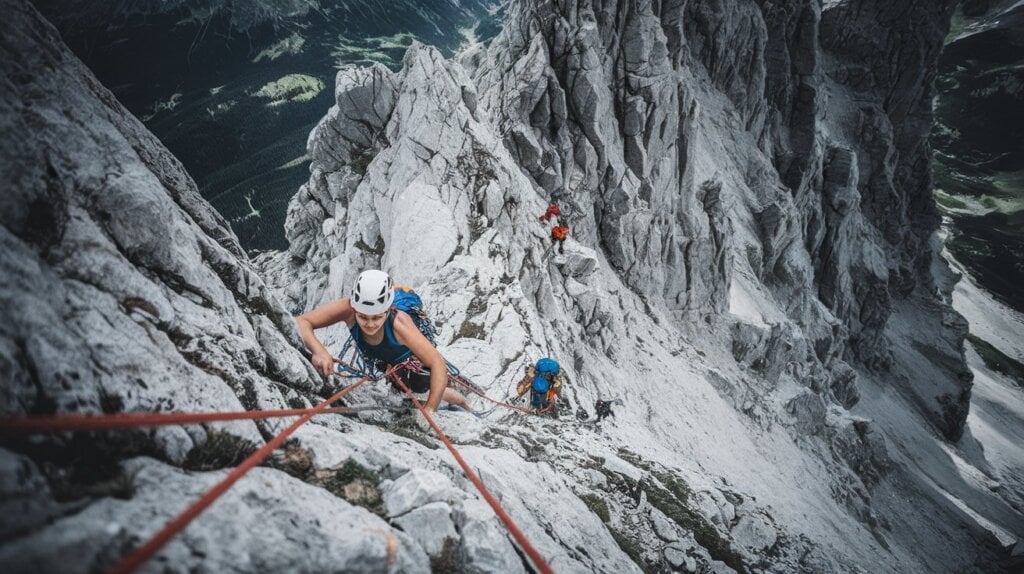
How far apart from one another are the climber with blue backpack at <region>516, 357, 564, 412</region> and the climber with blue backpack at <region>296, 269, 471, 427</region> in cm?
448

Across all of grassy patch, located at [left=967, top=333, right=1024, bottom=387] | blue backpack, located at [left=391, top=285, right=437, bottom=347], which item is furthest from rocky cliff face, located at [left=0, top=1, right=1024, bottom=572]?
grassy patch, located at [left=967, top=333, right=1024, bottom=387]

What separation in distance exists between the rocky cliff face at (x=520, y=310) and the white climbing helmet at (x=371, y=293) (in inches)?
51.5

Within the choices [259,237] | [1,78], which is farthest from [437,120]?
[259,237]

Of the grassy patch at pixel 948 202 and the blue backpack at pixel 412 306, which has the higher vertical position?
the blue backpack at pixel 412 306

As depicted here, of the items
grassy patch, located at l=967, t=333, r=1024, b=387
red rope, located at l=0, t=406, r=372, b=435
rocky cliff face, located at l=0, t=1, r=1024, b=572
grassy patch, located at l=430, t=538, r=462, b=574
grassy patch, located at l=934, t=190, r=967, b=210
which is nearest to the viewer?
red rope, located at l=0, t=406, r=372, b=435

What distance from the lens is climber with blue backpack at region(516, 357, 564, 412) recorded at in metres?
11.3

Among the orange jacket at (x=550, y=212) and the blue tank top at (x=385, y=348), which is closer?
the blue tank top at (x=385, y=348)

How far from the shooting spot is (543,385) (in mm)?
11398

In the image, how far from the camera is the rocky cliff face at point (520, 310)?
3367 mm

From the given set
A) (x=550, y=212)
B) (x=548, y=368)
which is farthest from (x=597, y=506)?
(x=550, y=212)

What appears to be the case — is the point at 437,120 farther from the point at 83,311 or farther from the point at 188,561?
the point at 188,561

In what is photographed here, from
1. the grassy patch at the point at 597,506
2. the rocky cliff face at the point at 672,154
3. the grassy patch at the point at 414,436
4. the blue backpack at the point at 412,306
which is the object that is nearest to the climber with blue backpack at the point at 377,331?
the grassy patch at the point at 414,436

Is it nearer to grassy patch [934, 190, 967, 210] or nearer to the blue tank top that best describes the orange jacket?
the blue tank top

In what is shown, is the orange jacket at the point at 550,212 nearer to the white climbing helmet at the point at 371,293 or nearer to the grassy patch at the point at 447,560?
the white climbing helmet at the point at 371,293
